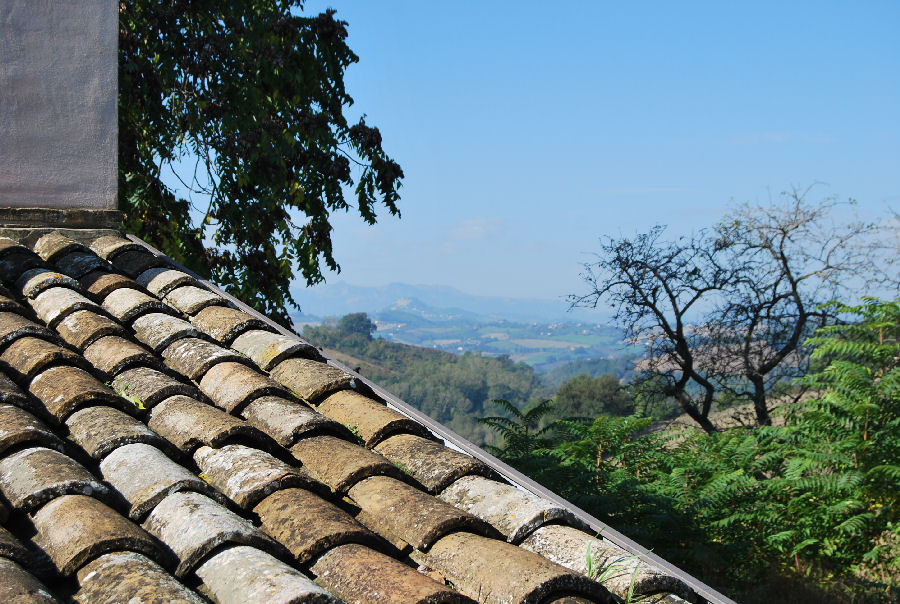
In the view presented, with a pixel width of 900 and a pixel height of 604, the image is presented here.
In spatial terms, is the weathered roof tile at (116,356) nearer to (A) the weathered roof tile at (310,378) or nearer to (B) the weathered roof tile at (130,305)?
(B) the weathered roof tile at (130,305)

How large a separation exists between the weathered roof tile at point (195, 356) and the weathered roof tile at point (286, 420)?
0.40 m

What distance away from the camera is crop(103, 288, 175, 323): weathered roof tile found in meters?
3.63

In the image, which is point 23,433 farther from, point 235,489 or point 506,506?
point 506,506

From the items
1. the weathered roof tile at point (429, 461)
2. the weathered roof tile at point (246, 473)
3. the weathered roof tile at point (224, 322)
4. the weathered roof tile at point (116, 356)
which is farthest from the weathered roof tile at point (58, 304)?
the weathered roof tile at point (429, 461)

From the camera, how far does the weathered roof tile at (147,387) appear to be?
280cm

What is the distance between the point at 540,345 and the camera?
171 meters

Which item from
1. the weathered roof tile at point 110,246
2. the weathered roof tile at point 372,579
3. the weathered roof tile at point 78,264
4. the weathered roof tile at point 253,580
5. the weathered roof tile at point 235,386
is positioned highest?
the weathered roof tile at point 110,246

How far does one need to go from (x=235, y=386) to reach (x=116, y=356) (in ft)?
1.73

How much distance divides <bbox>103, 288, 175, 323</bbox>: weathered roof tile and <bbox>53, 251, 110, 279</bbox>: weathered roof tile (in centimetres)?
35

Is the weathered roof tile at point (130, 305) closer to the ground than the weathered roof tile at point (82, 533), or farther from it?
farther from it

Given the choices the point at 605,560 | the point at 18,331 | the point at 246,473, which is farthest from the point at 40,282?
the point at 605,560

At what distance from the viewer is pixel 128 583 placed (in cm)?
164

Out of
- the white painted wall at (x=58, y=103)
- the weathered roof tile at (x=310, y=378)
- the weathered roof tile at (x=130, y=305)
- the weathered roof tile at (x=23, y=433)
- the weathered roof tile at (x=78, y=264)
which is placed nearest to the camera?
the weathered roof tile at (x=23, y=433)

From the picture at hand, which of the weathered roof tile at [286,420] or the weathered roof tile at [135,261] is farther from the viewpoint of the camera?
the weathered roof tile at [135,261]
